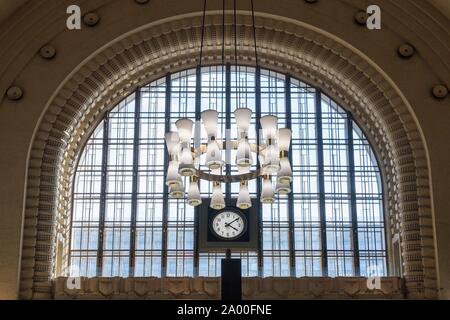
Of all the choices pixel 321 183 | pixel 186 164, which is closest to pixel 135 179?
pixel 321 183

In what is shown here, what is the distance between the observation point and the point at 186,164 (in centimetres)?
1039

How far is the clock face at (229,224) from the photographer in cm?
1541

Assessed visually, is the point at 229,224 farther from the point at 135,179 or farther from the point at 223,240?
the point at 135,179

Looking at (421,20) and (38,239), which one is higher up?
(421,20)

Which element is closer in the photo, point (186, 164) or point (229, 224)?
point (186, 164)

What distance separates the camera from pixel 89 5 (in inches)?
635

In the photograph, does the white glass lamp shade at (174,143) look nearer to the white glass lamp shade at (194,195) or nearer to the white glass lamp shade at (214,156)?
the white glass lamp shade at (194,195)

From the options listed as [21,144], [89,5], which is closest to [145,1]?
[89,5]

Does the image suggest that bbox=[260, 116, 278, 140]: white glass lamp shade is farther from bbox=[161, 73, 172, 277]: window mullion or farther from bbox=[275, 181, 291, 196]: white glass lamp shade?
bbox=[161, 73, 172, 277]: window mullion

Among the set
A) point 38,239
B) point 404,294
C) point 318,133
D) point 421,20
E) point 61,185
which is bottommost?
point 404,294

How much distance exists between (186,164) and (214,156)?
1.22 ft

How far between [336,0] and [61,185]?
6.57m

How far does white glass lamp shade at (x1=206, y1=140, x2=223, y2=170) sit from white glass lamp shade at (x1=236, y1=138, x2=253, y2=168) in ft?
0.80

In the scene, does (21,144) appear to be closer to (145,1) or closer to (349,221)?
(145,1)
